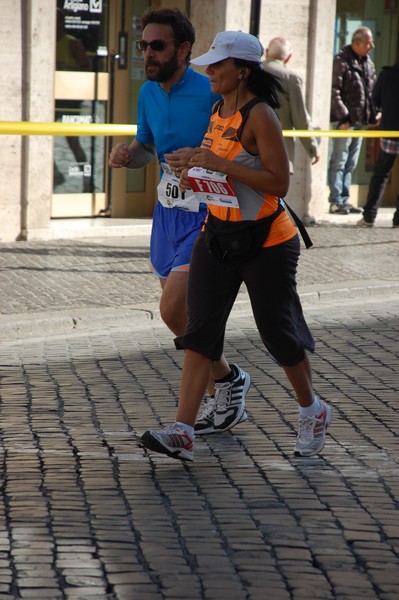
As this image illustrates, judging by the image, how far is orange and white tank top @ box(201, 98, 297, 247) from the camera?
5.19m

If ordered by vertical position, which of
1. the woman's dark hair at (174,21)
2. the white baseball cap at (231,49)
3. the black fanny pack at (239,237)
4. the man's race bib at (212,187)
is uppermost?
the woman's dark hair at (174,21)

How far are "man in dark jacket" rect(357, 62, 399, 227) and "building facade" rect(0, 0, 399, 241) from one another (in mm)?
723

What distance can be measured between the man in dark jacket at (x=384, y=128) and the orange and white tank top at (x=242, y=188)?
9.43m

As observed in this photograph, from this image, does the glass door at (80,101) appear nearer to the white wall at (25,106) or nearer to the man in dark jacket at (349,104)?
the white wall at (25,106)

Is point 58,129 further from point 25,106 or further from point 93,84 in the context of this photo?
point 93,84

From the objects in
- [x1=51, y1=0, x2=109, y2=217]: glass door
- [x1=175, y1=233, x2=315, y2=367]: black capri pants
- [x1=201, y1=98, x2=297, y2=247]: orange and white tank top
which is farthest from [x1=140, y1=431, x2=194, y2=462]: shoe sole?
[x1=51, y1=0, x2=109, y2=217]: glass door

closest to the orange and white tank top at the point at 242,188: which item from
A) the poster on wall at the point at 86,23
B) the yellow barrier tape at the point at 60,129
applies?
the yellow barrier tape at the point at 60,129

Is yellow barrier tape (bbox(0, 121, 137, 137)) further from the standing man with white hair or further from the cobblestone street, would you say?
the standing man with white hair

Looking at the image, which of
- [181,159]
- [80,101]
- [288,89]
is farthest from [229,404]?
[80,101]

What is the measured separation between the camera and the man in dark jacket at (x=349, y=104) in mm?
15062

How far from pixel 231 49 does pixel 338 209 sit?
412 inches

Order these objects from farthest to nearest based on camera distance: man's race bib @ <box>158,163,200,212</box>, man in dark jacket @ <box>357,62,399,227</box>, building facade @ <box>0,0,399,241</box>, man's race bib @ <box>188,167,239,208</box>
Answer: man in dark jacket @ <box>357,62,399,227</box> → building facade @ <box>0,0,399,241</box> → man's race bib @ <box>158,163,200,212</box> → man's race bib @ <box>188,167,239,208</box>

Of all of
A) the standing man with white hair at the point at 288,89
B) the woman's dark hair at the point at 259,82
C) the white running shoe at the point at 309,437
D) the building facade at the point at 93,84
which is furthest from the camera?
the standing man with white hair at the point at 288,89

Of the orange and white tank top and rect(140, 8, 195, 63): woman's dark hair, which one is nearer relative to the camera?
the orange and white tank top
